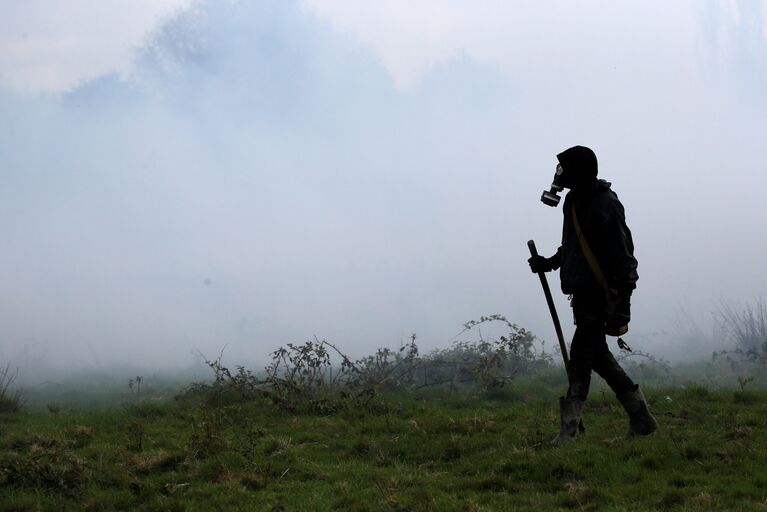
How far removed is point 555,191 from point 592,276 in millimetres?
930

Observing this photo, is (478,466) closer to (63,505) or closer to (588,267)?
(588,267)

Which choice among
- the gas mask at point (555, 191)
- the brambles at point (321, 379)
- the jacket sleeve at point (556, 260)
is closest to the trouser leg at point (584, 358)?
the jacket sleeve at point (556, 260)

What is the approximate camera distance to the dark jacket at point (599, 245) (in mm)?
6711

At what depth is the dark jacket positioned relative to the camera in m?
6.71

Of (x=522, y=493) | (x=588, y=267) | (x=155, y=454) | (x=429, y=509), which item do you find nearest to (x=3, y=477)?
(x=155, y=454)

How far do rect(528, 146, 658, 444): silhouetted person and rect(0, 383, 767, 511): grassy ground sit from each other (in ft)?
1.56

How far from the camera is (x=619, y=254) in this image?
6719mm

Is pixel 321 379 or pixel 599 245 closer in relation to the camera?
pixel 599 245

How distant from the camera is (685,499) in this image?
17.5 ft

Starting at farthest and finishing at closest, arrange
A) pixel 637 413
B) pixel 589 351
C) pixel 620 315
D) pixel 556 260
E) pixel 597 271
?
pixel 556 260 < pixel 637 413 < pixel 589 351 < pixel 597 271 < pixel 620 315

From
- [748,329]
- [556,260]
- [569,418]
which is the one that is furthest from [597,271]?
[748,329]

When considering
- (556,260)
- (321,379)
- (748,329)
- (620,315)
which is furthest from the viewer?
(748,329)

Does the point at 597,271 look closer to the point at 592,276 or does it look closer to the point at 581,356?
the point at 592,276

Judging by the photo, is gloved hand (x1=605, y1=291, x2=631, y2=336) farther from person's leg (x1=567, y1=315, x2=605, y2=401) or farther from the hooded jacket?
person's leg (x1=567, y1=315, x2=605, y2=401)
